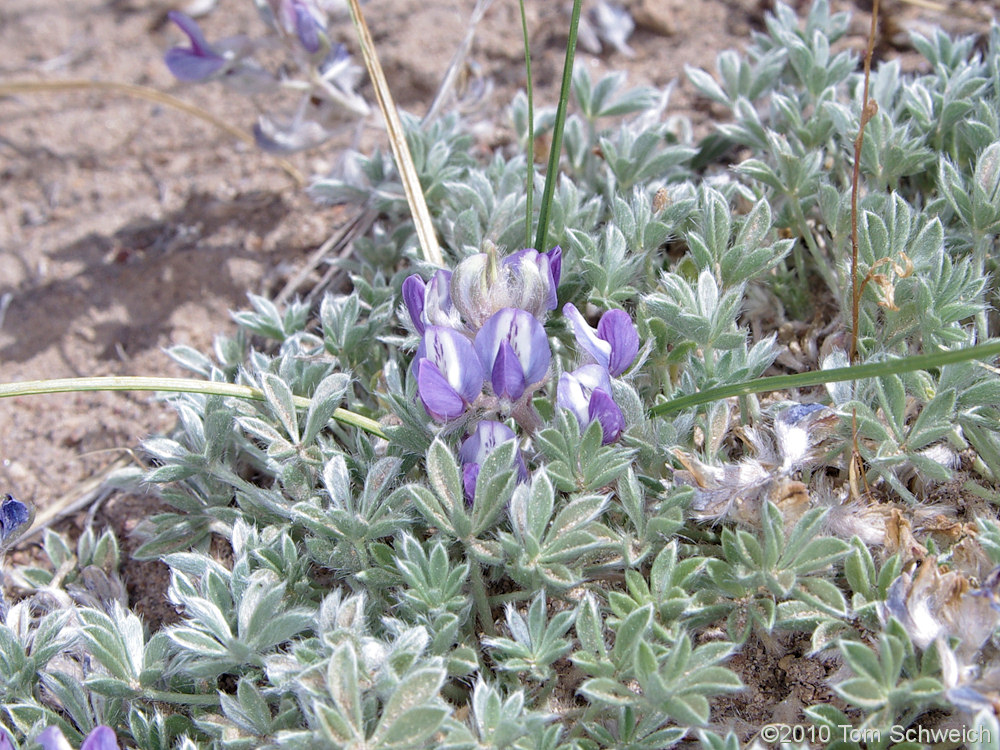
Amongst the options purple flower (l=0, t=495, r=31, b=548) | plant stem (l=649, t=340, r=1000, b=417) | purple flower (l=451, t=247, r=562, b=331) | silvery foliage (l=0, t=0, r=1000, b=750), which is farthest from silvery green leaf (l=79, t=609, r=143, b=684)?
plant stem (l=649, t=340, r=1000, b=417)

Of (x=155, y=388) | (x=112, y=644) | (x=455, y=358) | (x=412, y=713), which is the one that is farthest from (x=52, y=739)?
(x=455, y=358)

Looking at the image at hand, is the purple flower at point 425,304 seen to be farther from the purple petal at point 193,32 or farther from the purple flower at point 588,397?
the purple petal at point 193,32

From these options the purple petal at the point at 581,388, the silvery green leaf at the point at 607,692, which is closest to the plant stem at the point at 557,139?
the purple petal at the point at 581,388

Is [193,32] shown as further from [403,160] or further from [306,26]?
[403,160]

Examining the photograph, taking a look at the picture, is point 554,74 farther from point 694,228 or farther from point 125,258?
point 125,258

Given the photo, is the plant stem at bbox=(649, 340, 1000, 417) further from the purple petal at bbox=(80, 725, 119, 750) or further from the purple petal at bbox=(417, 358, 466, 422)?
the purple petal at bbox=(80, 725, 119, 750)
